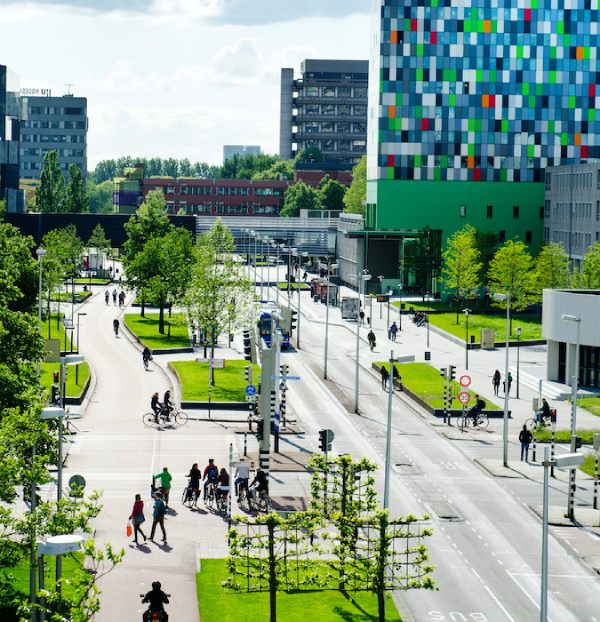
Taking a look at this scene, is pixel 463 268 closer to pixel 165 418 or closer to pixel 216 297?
pixel 216 297

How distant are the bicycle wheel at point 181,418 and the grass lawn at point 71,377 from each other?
7.42 metres

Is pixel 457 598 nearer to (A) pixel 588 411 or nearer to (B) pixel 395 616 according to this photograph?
(B) pixel 395 616

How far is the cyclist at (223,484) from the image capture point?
2067 inches

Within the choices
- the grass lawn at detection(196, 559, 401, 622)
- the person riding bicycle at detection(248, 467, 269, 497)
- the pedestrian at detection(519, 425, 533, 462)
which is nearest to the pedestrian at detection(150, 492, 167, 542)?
the grass lawn at detection(196, 559, 401, 622)

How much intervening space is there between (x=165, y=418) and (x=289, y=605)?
3293cm

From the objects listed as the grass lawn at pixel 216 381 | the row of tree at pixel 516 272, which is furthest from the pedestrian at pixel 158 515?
the row of tree at pixel 516 272

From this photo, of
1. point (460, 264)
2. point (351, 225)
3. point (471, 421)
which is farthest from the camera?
point (351, 225)

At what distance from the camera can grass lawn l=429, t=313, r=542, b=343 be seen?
11724 cm

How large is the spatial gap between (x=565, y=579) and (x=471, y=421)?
105 feet

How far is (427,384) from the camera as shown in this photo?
88.7 metres

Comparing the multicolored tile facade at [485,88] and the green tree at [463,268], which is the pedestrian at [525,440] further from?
the multicolored tile facade at [485,88]

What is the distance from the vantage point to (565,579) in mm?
44562

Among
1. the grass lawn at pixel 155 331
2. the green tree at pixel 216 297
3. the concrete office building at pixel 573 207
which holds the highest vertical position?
the concrete office building at pixel 573 207

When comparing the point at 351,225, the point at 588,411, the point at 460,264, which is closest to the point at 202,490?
the point at 588,411
